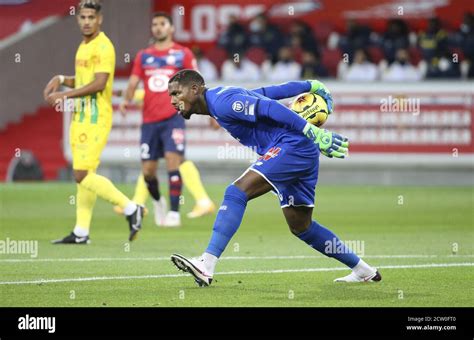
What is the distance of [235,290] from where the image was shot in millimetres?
10008

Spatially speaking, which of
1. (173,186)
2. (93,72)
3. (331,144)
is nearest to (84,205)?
(93,72)

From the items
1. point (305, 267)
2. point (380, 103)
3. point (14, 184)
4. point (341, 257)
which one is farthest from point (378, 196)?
point (341, 257)

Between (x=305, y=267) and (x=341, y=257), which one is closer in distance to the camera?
(x=341, y=257)

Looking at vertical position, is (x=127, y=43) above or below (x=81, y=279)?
above

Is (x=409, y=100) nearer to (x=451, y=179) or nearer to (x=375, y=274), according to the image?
(x=451, y=179)

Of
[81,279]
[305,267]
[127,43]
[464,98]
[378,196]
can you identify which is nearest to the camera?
[81,279]

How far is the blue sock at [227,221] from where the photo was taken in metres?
9.78

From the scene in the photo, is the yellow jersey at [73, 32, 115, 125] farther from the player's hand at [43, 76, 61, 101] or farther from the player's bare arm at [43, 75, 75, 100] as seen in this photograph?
the player's hand at [43, 76, 61, 101]

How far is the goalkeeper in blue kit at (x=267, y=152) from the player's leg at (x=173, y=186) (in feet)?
20.2

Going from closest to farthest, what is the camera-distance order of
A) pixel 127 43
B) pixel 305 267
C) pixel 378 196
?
pixel 305 267, pixel 378 196, pixel 127 43

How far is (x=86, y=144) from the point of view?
13.8 metres

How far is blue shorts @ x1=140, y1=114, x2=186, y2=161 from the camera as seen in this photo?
16.6m

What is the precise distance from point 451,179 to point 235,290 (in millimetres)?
16519

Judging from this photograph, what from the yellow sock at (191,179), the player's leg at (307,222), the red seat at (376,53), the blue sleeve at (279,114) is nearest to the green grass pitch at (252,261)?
the player's leg at (307,222)
